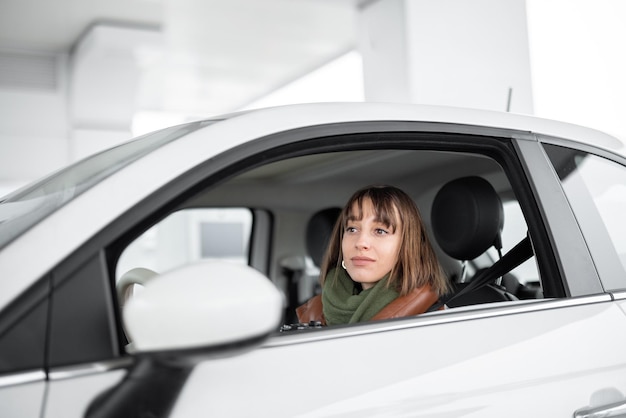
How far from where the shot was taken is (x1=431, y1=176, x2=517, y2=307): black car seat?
6.23 feet

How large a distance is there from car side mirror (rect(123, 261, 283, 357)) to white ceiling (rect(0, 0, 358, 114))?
5096 millimetres

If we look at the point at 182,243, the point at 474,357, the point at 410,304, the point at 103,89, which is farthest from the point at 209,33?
the point at 474,357

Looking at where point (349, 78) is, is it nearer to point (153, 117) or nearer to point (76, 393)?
point (153, 117)

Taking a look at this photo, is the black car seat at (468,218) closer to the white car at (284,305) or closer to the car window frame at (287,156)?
the white car at (284,305)

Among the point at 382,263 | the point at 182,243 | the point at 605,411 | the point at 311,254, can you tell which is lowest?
the point at 605,411

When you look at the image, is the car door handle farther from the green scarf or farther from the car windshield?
the car windshield

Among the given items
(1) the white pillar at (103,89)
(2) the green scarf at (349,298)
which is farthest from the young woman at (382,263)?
(1) the white pillar at (103,89)

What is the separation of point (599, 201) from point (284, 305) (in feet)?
2.71

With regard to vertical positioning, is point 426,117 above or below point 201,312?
above

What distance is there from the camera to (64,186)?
138cm

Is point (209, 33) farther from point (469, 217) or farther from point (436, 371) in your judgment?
point (436, 371)

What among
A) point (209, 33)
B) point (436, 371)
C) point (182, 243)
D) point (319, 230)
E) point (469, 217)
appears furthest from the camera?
point (182, 243)

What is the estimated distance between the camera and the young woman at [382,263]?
1.86 metres

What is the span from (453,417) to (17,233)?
0.79m
